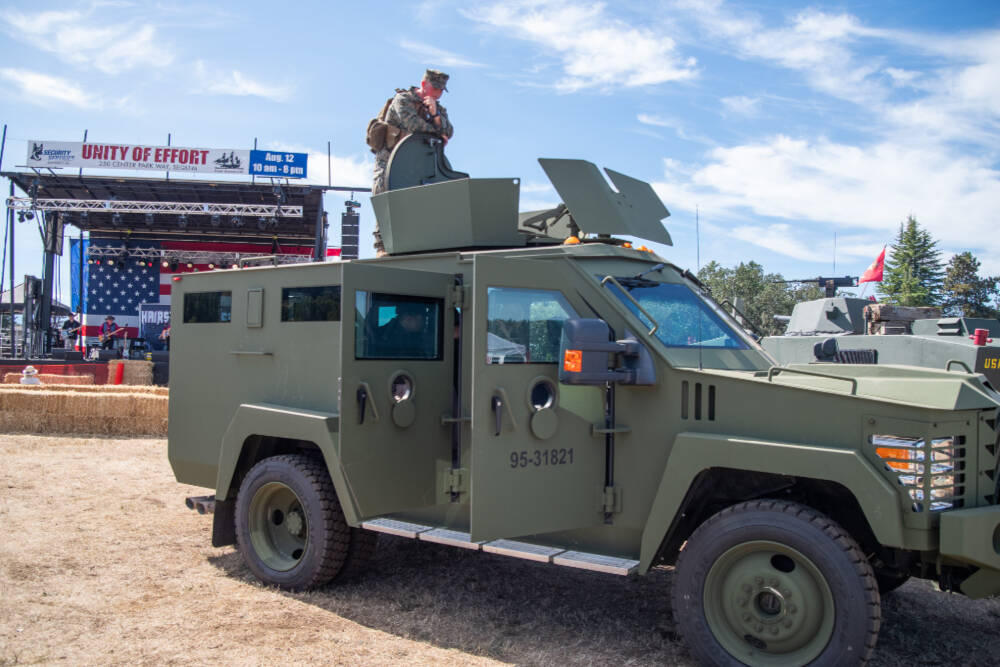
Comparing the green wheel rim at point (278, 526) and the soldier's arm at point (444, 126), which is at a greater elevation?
the soldier's arm at point (444, 126)

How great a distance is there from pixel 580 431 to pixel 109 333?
90.8 ft

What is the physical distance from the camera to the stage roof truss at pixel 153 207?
2620 centimetres

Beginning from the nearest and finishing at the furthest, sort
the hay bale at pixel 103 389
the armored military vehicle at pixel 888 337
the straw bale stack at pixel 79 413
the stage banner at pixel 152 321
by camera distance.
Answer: the armored military vehicle at pixel 888 337, the straw bale stack at pixel 79 413, the hay bale at pixel 103 389, the stage banner at pixel 152 321

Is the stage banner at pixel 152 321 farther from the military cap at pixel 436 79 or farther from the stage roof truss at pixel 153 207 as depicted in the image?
the military cap at pixel 436 79

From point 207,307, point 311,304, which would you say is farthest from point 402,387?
point 207,307

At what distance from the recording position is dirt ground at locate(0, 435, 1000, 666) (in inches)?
182

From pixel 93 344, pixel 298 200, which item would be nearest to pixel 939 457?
pixel 298 200

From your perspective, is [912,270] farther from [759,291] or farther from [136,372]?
[136,372]

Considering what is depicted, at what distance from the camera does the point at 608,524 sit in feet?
15.6

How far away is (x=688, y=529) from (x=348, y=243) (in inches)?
174

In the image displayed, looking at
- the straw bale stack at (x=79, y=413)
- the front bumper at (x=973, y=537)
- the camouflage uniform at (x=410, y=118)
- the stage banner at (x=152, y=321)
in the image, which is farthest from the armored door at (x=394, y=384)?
the stage banner at (x=152, y=321)

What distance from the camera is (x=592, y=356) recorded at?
430cm

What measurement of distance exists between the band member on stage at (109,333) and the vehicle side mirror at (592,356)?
26.9m

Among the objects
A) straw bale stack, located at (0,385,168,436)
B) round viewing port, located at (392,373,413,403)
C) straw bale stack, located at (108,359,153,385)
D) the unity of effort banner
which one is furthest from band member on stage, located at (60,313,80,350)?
round viewing port, located at (392,373,413,403)
